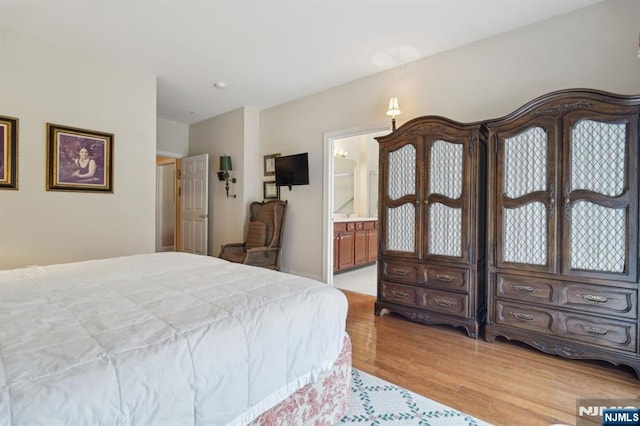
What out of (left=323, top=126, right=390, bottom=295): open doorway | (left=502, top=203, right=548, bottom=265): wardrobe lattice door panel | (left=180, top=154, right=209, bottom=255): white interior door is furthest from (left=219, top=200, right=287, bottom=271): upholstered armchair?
(left=502, top=203, right=548, bottom=265): wardrobe lattice door panel

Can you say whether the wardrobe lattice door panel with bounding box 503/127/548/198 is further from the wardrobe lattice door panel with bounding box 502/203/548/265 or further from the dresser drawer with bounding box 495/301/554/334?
the dresser drawer with bounding box 495/301/554/334

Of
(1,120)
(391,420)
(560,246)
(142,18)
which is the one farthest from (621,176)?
(1,120)

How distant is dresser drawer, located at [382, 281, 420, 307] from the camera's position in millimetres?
2923

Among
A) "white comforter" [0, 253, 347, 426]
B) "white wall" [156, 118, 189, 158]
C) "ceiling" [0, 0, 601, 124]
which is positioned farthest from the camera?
"white wall" [156, 118, 189, 158]

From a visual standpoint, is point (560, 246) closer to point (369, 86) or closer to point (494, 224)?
point (494, 224)

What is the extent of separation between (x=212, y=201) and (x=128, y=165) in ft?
6.50

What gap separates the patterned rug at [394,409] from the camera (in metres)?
1.57

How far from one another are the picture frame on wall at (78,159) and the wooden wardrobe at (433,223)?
117 inches

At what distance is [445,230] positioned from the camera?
274cm

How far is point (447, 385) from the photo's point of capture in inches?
75.2

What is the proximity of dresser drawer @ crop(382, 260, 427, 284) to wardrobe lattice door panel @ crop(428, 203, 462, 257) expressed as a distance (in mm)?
218

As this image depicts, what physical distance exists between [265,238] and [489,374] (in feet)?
10.4

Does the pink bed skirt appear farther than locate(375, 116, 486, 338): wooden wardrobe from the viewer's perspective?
No

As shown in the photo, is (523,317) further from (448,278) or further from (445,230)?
(445,230)
